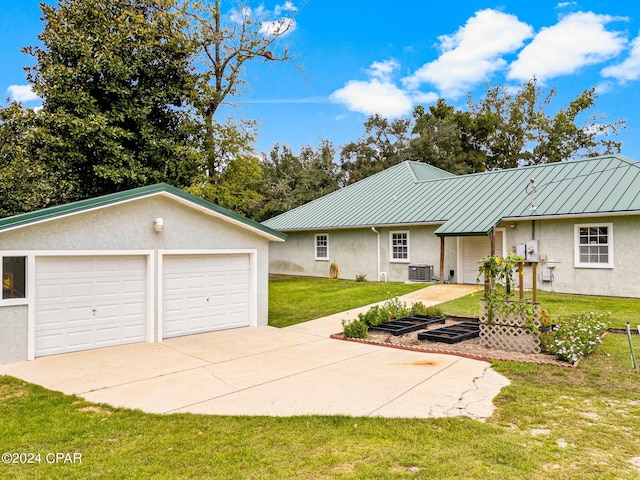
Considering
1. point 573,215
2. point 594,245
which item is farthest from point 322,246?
point 594,245

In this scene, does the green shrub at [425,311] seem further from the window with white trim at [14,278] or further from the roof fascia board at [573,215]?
the window with white trim at [14,278]

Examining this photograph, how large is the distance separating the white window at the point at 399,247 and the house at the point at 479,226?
0.04 m

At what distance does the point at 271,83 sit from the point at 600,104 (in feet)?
88.7

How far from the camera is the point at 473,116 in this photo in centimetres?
3872

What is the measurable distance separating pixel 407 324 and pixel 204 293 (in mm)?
4691

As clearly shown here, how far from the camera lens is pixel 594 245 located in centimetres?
1455

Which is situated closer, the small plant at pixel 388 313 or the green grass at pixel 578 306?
the small plant at pixel 388 313

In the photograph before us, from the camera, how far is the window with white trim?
297 inches

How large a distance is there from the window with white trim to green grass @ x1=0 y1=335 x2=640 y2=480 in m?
2.51

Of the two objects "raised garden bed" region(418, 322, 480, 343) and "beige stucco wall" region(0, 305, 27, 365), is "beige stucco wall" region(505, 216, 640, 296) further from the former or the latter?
"beige stucco wall" region(0, 305, 27, 365)

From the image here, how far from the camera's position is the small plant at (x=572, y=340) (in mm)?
7330

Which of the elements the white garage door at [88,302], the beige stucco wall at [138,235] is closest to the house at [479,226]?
the beige stucco wall at [138,235]

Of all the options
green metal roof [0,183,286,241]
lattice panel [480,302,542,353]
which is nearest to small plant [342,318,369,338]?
lattice panel [480,302,542,353]

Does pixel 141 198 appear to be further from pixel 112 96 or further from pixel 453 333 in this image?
pixel 112 96
